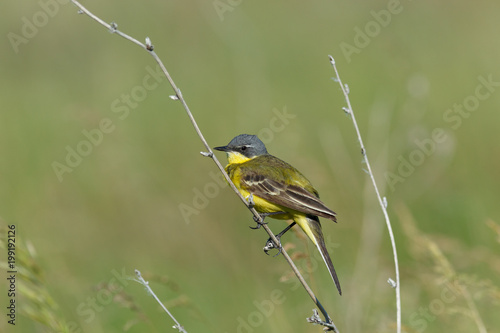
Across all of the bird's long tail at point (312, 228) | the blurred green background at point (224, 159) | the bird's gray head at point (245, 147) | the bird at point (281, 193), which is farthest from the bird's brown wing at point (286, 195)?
the bird's gray head at point (245, 147)

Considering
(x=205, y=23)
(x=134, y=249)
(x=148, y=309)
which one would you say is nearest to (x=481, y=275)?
(x=148, y=309)

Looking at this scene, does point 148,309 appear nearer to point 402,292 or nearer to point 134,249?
point 134,249

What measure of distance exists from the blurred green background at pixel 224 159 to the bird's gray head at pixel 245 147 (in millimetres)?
860

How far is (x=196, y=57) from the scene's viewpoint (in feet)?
36.4

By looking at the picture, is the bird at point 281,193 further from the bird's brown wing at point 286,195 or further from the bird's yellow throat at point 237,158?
the bird's yellow throat at point 237,158

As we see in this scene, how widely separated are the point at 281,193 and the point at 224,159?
3.40m

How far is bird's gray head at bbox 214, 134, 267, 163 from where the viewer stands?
5574mm

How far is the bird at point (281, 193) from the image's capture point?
14.1 ft

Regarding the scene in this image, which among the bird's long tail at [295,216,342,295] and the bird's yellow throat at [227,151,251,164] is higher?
the bird's yellow throat at [227,151,251,164]

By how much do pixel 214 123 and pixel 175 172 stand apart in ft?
4.16

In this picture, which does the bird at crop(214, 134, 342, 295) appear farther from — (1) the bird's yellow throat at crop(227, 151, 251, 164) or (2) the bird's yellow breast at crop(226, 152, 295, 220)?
(1) the bird's yellow throat at crop(227, 151, 251, 164)

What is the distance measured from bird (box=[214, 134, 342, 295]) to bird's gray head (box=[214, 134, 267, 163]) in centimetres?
18

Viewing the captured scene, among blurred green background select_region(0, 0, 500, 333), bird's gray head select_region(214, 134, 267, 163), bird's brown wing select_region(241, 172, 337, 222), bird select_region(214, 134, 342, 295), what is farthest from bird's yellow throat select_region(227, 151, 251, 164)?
blurred green background select_region(0, 0, 500, 333)

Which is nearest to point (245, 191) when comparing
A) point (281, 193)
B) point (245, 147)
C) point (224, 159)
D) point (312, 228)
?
point (281, 193)
